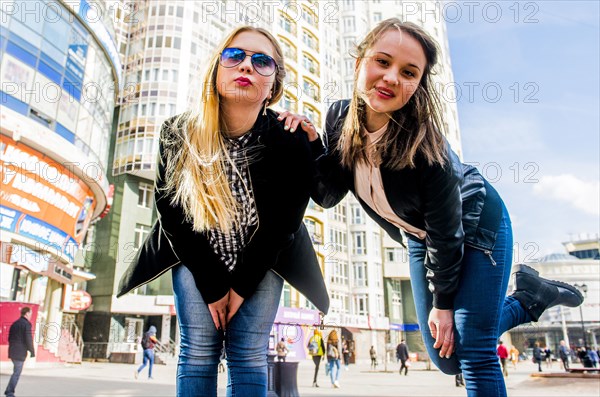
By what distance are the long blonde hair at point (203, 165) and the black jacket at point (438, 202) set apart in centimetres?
52

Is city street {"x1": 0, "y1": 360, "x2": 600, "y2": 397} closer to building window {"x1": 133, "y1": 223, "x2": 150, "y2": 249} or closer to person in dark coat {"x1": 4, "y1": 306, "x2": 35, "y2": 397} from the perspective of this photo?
person in dark coat {"x1": 4, "y1": 306, "x2": 35, "y2": 397}

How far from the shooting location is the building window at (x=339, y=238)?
136ft

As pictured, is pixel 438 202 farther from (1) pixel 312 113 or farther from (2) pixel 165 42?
(1) pixel 312 113

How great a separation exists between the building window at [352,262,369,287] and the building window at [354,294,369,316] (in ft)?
3.74

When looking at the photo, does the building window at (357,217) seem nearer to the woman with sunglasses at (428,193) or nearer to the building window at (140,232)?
the building window at (140,232)

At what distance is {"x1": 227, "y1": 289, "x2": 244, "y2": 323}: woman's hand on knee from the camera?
2.13 meters

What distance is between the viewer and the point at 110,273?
3212cm

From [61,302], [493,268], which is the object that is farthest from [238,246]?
[61,302]

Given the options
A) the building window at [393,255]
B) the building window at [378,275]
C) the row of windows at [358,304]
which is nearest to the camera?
the row of windows at [358,304]

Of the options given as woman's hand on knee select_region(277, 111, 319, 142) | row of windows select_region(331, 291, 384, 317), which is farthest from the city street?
row of windows select_region(331, 291, 384, 317)

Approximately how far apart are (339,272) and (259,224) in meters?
40.9

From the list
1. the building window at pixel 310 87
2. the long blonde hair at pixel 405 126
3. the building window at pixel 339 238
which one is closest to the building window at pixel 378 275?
the building window at pixel 339 238

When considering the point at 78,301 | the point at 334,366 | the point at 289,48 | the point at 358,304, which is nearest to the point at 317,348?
the point at 334,366

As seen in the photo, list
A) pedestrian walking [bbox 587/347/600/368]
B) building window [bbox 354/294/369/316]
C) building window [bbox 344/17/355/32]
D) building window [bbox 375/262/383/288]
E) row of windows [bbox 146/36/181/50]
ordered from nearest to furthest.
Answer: pedestrian walking [bbox 587/347/600/368] < row of windows [bbox 146/36/181/50] < building window [bbox 354/294/369/316] < building window [bbox 375/262/383/288] < building window [bbox 344/17/355/32]
